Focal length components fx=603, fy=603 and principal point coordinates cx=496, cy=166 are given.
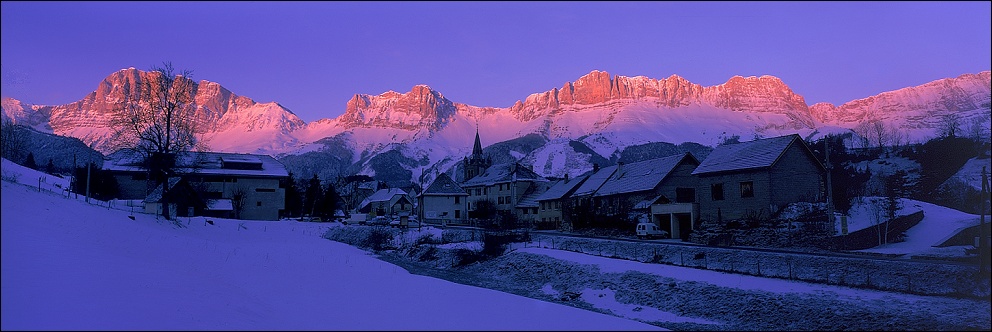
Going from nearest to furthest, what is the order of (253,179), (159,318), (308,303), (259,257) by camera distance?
(159,318) → (308,303) → (259,257) → (253,179)

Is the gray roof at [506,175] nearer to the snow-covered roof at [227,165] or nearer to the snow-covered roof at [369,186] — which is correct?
the snow-covered roof at [227,165]

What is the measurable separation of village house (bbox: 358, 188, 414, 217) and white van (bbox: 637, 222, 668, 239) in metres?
75.6

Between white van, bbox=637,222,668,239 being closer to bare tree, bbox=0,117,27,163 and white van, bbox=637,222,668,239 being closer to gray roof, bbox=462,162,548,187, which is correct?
bare tree, bbox=0,117,27,163

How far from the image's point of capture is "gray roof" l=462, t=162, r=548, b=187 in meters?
95.1

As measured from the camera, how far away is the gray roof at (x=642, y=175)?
6000cm

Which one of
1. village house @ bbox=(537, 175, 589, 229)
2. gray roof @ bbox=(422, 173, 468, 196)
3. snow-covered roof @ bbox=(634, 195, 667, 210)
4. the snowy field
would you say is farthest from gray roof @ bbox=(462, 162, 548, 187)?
the snowy field

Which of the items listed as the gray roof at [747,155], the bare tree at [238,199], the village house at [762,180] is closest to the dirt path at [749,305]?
the village house at [762,180]

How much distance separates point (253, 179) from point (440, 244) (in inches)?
1351

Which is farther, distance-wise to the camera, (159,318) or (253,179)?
(253,179)

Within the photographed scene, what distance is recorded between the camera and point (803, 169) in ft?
154

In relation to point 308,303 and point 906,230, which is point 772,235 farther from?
point 308,303

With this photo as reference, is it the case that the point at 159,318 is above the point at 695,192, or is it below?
below

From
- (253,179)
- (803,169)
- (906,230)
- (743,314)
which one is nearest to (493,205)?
(253,179)

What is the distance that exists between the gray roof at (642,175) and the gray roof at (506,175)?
2558cm
